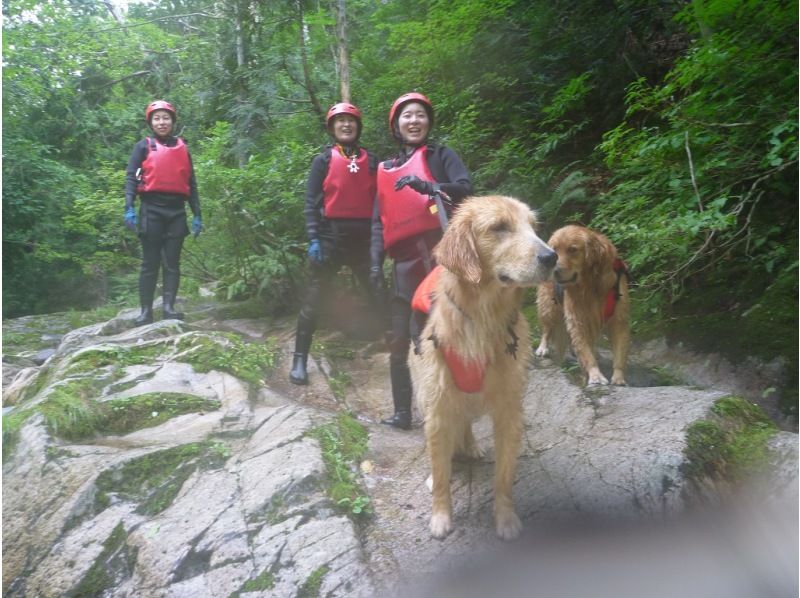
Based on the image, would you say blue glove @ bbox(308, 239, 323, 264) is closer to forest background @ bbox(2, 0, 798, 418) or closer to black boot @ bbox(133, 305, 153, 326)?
forest background @ bbox(2, 0, 798, 418)

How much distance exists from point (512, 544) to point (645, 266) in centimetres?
401

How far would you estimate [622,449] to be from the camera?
2961mm

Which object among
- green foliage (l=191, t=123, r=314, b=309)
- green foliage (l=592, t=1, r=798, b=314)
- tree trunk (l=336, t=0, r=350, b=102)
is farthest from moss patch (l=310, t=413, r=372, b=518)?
tree trunk (l=336, t=0, r=350, b=102)

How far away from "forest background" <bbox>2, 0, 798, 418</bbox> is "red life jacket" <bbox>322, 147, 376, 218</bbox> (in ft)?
5.85

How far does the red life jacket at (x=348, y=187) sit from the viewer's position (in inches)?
194

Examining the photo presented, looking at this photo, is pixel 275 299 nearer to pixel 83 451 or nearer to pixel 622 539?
pixel 83 451

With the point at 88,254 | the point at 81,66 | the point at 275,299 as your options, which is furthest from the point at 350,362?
the point at 81,66

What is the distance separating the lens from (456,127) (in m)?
6.68

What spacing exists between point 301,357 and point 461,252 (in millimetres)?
3012

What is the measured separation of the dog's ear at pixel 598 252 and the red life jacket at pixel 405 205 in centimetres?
148

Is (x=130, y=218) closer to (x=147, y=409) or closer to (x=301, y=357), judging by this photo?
(x=301, y=357)

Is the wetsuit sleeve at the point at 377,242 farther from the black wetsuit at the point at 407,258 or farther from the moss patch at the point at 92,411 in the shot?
the moss patch at the point at 92,411

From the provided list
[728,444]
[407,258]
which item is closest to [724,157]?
[728,444]

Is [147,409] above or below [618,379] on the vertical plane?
above
